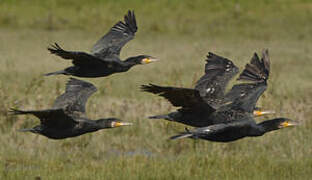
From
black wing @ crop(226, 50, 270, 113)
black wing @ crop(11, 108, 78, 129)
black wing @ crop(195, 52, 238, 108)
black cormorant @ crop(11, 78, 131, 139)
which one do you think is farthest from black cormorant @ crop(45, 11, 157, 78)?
black wing @ crop(226, 50, 270, 113)

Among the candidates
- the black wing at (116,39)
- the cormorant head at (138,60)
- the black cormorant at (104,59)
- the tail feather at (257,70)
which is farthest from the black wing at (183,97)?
the black wing at (116,39)

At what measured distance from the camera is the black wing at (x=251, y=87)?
9.37 meters

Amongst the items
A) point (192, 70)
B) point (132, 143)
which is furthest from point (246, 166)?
point (192, 70)

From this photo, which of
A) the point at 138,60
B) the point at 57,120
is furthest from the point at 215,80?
the point at 57,120

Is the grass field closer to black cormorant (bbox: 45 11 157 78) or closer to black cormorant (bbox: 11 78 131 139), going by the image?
black cormorant (bbox: 11 78 131 139)

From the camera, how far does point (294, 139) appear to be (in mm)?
11430

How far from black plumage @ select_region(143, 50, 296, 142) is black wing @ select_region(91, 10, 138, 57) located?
5.30 feet

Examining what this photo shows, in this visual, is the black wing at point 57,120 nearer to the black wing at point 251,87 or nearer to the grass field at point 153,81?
the grass field at point 153,81

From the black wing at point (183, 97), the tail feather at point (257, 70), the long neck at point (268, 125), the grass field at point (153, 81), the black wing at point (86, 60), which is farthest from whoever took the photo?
the tail feather at point (257, 70)

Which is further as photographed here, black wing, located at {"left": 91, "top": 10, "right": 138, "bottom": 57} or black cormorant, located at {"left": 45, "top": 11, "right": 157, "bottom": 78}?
black wing, located at {"left": 91, "top": 10, "right": 138, "bottom": 57}

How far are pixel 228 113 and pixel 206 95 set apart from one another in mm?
1080

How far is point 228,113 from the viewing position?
9.20 meters

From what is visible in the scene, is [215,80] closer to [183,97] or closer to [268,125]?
[268,125]

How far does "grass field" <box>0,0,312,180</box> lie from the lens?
379 inches
